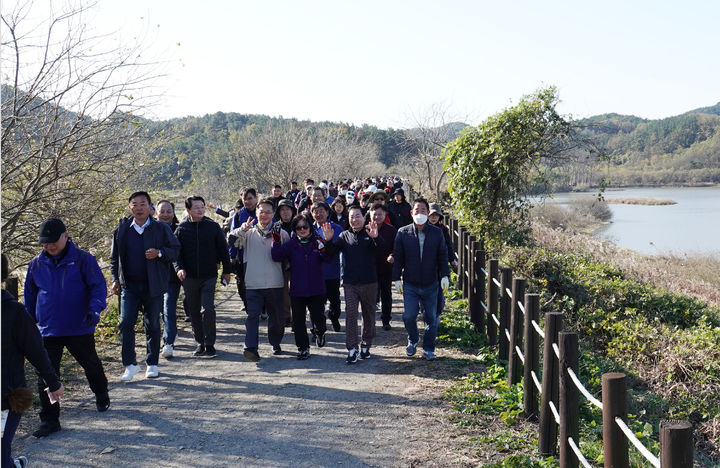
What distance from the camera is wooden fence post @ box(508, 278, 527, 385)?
648 centimetres

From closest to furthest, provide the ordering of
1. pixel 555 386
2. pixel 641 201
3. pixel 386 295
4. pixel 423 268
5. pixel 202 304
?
1. pixel 555 386
2. pixel 423 268
3. pixel 202 304
4. pixel 386 295
5. pixel 641 201

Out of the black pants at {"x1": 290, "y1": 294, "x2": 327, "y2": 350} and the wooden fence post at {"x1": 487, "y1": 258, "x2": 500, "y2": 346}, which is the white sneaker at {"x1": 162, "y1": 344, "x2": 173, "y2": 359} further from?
the wooden fence post at {"x1": 487, "y1": 258, "x2": 500, "y2": 346}

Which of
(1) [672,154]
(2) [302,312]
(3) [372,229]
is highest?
(1) [672,154]

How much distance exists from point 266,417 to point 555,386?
262cm

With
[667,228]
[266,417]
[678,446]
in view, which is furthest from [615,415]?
[667,228]

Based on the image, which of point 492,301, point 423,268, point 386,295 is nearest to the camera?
point 423,268

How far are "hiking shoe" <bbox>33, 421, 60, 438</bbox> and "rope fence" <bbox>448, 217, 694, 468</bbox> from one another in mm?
4098

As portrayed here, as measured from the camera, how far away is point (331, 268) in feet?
29.1

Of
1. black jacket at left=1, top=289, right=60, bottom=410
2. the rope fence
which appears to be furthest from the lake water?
black jacket at left=1, top=289, right=60, bottom=410

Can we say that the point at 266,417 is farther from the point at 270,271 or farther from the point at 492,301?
the point at 492,301

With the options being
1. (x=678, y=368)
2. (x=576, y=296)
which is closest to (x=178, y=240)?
(x=678, y=368)

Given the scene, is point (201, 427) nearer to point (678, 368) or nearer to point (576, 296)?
point (678, 368)

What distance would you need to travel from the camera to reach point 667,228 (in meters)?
40.6

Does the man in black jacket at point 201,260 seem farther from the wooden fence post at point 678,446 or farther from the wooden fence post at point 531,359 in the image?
the wooden fence post at point 678,446
